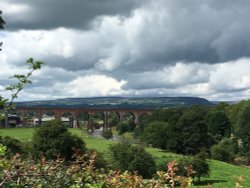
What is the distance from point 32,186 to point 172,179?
1555mm

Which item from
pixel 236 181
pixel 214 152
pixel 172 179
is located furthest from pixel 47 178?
pixel 214 152

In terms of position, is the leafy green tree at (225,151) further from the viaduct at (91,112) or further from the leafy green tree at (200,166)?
the viaduct at (91,112)

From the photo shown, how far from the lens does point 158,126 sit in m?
102

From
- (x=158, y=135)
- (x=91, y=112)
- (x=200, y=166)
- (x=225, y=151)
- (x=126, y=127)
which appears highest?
(x=91, y=112)

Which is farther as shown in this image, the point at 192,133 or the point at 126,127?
the point at 126,127

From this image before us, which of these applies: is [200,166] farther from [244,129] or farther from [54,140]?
[244,129]

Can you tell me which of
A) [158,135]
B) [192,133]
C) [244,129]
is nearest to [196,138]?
[192,133]

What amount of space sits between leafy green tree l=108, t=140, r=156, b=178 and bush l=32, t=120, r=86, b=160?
381 cm

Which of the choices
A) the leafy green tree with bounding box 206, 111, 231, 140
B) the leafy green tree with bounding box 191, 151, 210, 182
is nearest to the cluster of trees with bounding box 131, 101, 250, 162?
the leafy green tree with bounding box 206, 111, 231, 140

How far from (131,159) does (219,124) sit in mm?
62347

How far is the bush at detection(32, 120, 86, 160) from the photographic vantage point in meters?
52.9

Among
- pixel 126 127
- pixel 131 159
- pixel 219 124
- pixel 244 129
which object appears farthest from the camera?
pixel 126 127

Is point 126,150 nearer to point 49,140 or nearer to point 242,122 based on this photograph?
point 49,140

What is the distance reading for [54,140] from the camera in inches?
2117
